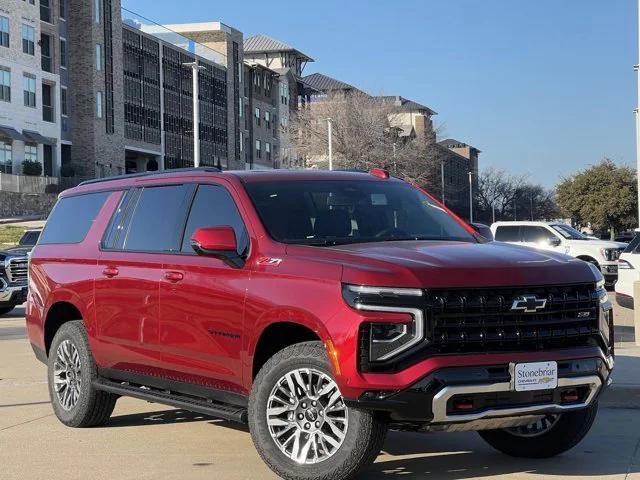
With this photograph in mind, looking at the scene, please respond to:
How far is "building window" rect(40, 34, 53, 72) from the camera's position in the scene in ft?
214

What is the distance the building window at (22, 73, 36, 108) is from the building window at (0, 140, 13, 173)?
3296 mm

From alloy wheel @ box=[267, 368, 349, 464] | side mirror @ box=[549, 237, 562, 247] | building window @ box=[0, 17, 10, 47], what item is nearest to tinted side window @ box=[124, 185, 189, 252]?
alloy wheel @ box=[267, 368, 349, 464]

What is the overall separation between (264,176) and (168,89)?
7770 centimetres

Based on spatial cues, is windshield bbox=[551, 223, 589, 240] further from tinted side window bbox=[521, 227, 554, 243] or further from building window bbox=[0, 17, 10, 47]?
building window bbox=[0, 17, 10, 47]

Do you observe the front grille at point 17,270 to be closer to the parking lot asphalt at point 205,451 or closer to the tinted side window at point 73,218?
the parking lot asphalt at point 205,451

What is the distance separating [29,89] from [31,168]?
5.22 meters

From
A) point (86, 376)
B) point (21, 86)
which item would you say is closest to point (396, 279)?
point (86, 376)

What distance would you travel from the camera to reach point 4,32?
59.9 m

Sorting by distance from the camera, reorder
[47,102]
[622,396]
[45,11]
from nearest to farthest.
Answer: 1. [622,396]
2. [45,11]
3. [47,102]

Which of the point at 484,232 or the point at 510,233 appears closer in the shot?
the point at 484,232

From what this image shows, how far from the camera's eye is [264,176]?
7.50m

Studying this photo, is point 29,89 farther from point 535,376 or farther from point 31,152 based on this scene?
point 535,376

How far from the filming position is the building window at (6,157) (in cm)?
5950

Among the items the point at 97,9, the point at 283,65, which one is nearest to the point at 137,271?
the point at 97,9
